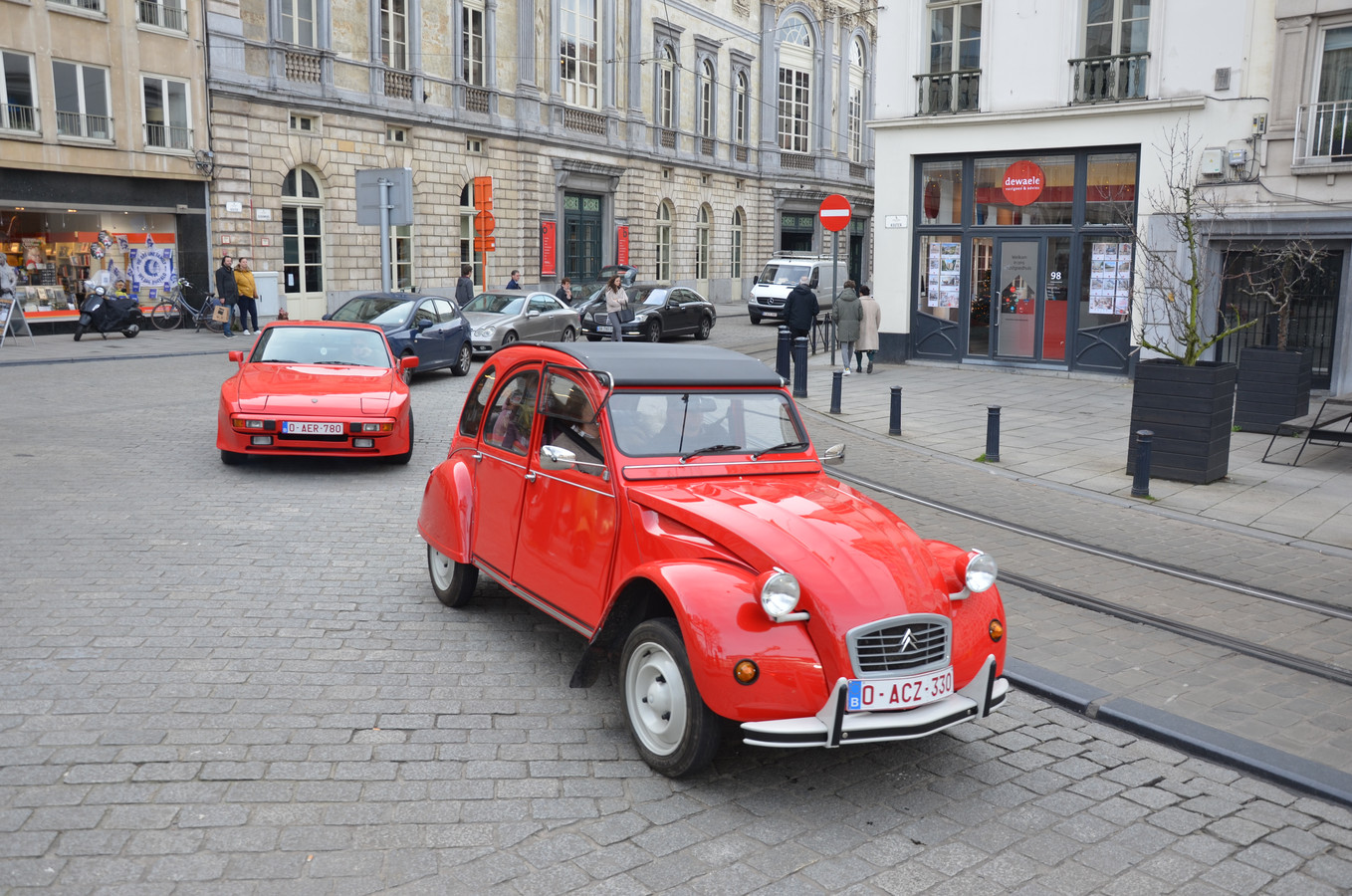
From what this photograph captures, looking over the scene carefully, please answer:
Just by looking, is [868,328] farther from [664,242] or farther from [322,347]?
[664,242]

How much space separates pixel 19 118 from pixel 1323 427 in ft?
82.7

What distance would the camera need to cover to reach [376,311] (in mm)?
18109

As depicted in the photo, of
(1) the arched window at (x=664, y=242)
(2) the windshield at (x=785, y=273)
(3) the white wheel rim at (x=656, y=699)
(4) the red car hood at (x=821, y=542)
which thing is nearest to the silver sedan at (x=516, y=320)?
(2) the windshield at (x=785, y=273)

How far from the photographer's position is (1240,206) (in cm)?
1792

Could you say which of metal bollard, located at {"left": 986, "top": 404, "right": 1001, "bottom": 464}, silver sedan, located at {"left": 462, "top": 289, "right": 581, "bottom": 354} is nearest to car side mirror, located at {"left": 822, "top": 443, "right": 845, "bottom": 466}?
metal bollard, located at {"left": 986, "top": 404, "right": 1001, "bottom": 464}

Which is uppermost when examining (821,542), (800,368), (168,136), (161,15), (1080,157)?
(161,15)

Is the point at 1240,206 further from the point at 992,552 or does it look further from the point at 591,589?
the point at 591,589

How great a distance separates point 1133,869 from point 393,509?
6.76m

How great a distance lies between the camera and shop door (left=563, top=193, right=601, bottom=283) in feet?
126

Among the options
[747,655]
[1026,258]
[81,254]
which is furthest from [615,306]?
[747,655]

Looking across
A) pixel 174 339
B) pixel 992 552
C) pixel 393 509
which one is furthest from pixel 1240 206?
pixel 174 339

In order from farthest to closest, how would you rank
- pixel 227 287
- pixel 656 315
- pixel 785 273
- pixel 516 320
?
pixel 785 273 < pixel 656 315 < pixel 227 287 < pixel 516 320

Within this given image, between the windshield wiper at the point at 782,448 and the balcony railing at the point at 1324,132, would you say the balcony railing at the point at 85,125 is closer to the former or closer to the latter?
Answer: the balcony railing at the point at 1324,132

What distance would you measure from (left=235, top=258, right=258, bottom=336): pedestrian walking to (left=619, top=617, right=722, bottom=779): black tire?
23.1m
